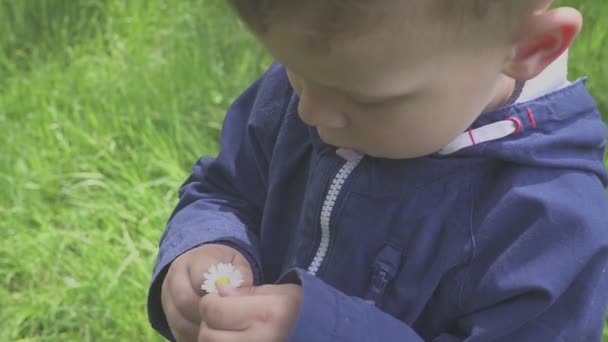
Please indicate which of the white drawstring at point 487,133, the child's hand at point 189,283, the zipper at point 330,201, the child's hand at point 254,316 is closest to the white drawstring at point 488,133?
the white drawstring at point 487,133

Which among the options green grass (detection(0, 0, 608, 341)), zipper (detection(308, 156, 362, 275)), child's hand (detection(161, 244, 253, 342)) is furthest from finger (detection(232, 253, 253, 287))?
green grass (detection(0, 0, 608, 341))

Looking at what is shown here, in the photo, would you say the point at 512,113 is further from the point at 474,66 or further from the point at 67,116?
the point at 67,116

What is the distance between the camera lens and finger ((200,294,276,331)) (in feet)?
3.72

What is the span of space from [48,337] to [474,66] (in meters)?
1.54

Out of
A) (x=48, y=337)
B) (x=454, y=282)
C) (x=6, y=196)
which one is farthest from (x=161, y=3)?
(x=454, y=282)

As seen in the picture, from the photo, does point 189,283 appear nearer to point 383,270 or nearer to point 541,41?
point 383,270

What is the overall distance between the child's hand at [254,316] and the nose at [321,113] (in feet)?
0.72

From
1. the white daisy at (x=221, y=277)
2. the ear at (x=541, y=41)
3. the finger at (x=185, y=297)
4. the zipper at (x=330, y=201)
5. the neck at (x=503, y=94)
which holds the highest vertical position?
the ear at (x=541, y=41)

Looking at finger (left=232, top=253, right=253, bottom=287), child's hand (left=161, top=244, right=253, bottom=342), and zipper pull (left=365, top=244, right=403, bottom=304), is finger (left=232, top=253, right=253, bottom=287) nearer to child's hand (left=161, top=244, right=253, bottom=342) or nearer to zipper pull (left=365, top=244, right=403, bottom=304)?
child's hand (left=161, top=244, right=253, bottom=342)

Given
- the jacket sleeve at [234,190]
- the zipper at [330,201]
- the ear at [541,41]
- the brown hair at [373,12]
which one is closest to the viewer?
the brown hair at [373,12]

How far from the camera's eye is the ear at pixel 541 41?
1016 millimetres

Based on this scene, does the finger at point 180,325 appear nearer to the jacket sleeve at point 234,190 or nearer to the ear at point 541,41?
the jacket sleeve at point 234,190

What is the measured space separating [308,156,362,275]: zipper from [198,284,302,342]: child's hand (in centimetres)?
14

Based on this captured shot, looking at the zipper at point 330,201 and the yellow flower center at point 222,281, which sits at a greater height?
the zipper at point 330,201
